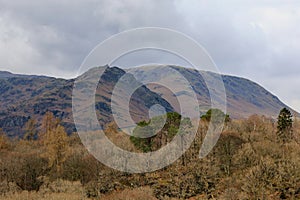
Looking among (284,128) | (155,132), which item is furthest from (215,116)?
(155,132)

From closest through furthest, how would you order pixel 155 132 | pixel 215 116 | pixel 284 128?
pixel 155 132 → pixel 284 128 → pixel 215 116

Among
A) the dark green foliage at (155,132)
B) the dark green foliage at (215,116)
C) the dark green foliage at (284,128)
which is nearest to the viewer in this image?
the dark green foliage at (155,132)

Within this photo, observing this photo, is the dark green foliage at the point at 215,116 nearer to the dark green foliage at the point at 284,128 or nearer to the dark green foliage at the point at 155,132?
the dark green foliage at the point at 155,132

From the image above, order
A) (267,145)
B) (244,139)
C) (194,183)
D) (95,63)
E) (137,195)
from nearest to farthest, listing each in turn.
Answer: (95,63)
(137,195)
(194,183)
(267,145)
(244,139)

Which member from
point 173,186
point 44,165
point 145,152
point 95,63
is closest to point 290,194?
point 173,186

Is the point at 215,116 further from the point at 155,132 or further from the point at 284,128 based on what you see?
the point at 155,132

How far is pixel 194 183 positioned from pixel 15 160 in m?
37.9

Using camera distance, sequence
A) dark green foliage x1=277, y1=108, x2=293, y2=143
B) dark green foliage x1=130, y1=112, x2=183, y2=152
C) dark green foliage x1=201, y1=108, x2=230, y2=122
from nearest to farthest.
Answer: dark green foliage x1=130, y1=112, x2=183, y2=152, dark green foliage x1=277, y1=108, x2=293, y2=143, dark green foliage x1=201, y1=108, x2=230, y2=122

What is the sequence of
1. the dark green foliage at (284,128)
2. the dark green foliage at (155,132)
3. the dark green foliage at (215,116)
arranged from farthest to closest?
the dark green foliage at (215,116)
the dark green foliage at (284,128)
the dark green foliage at (155,132)

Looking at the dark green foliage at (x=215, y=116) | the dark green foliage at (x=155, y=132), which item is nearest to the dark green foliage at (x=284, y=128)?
the dark green foliage at (x=215, y=116)

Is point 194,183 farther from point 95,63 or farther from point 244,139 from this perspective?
point 95,63

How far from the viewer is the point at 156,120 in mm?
83188

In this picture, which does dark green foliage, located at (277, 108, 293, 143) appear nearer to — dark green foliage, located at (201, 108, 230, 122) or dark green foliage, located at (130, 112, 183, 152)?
dark green foliage, located at (201, 108, 230, 122)

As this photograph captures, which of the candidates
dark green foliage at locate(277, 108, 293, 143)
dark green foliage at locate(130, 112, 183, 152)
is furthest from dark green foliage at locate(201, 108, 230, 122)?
dark green foliage at locate(277, 108, 293, 143)
